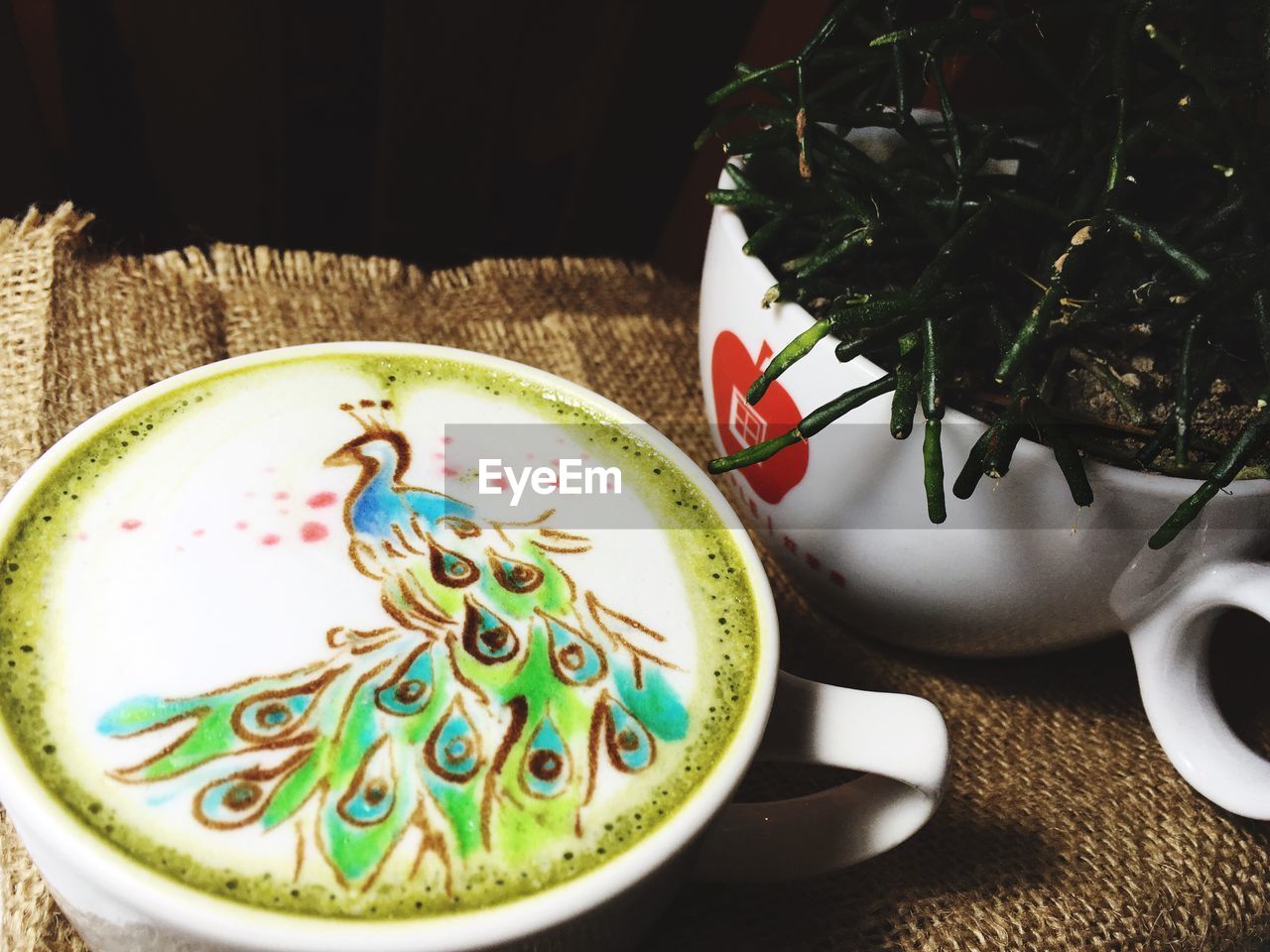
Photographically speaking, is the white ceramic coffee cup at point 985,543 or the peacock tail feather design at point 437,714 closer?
A: the peacock tail feather design at point 437,714

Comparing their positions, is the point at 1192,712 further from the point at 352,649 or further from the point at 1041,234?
the point at 352,649

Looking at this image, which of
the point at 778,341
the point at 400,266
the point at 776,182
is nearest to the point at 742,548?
the point at 778,341

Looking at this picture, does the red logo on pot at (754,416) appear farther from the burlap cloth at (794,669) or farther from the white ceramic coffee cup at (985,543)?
the burlap cloth at (794,669)

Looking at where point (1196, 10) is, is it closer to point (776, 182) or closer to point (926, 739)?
point (776, 182)

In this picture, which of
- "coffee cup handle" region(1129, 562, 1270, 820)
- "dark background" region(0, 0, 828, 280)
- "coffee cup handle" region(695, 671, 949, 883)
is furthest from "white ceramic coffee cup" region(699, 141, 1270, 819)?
"dark background" region(0, 0, 828, 280)

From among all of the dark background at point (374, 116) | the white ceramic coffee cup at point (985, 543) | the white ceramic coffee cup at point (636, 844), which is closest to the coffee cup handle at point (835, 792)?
the white ceramic coffee cup at point (636, 844)

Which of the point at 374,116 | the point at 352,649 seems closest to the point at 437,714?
the point at 352,649

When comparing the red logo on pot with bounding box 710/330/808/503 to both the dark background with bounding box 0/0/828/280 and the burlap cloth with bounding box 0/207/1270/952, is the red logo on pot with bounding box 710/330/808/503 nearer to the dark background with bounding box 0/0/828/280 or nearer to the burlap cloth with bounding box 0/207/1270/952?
the burlap cloth with bounding box 0/207/1270/952
